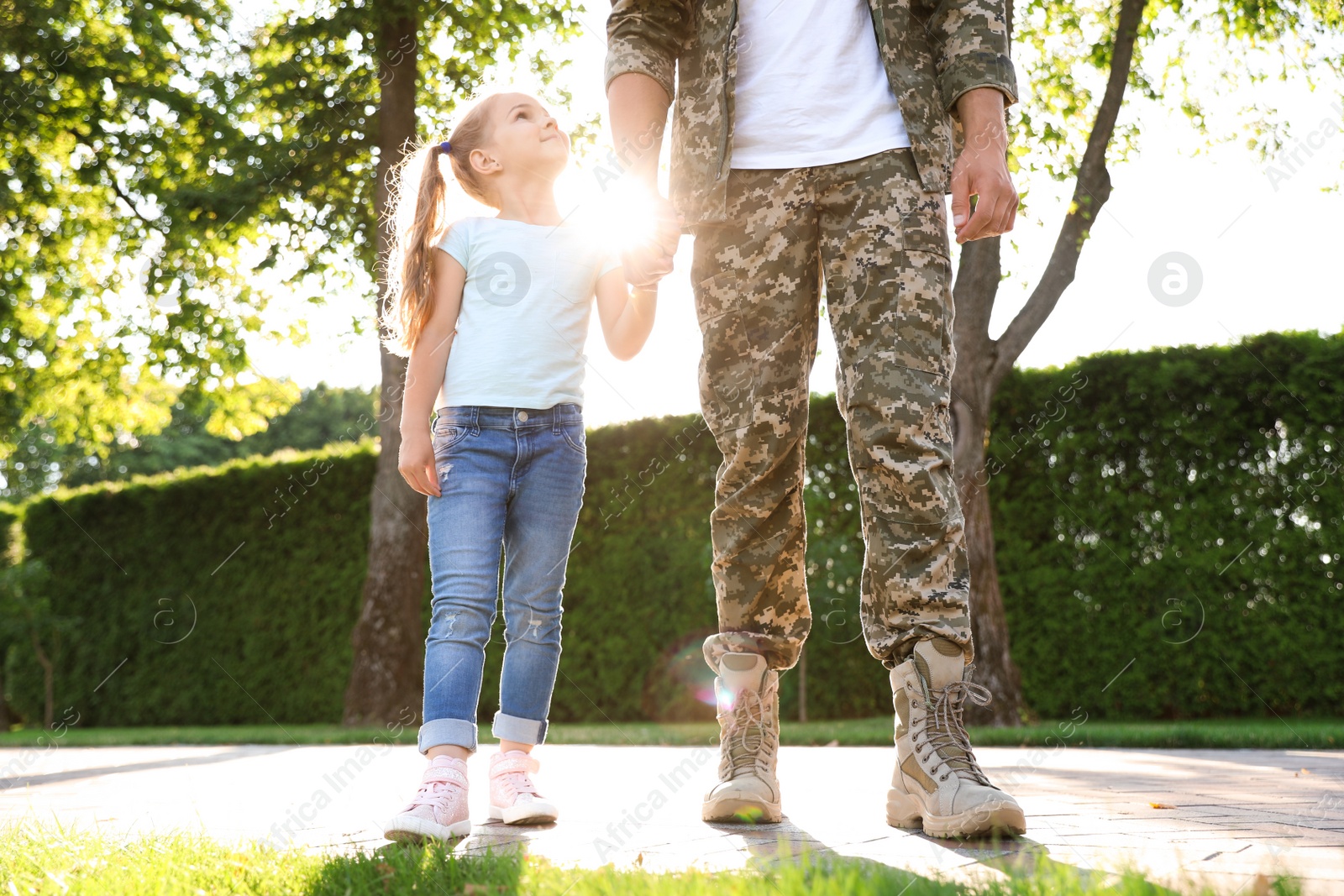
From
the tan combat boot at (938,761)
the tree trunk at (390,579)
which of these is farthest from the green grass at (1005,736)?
the tan combat boot at (938,761)

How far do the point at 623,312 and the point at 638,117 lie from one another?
510 millimetres

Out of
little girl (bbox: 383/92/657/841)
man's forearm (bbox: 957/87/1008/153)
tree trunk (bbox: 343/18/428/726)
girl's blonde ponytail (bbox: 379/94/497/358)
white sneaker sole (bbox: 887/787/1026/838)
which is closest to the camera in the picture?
white sneaker sole (bbox: 887/787/1026/838)

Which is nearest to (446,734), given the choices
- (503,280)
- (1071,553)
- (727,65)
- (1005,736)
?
(503,280)

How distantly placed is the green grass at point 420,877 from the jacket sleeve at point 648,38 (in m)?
1.77

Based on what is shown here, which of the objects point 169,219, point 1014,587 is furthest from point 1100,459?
point 169,219

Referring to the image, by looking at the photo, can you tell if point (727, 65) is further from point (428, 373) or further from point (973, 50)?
point (428, 373)

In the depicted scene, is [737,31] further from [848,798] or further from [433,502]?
[848,798]

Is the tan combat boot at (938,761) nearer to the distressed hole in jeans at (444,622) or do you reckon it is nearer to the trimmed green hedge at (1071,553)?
the distressed hole in jeans at (444,622)

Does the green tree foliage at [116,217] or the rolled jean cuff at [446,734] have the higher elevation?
the green tree foliage at [116,217]

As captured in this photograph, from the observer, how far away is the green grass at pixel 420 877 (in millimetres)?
1322

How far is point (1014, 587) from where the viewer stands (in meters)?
8.06

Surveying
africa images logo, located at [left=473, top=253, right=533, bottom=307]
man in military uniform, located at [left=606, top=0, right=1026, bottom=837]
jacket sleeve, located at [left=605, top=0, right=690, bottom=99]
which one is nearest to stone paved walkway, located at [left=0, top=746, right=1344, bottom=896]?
man in military uniform, located at [left=606, top=0, right=1026, bottom=837]

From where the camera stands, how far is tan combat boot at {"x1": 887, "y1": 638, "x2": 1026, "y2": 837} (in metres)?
1.87

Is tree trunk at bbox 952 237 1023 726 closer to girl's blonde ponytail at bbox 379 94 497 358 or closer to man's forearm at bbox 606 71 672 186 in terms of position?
girl's blonde ponytail at bbox 379 94 497 358
